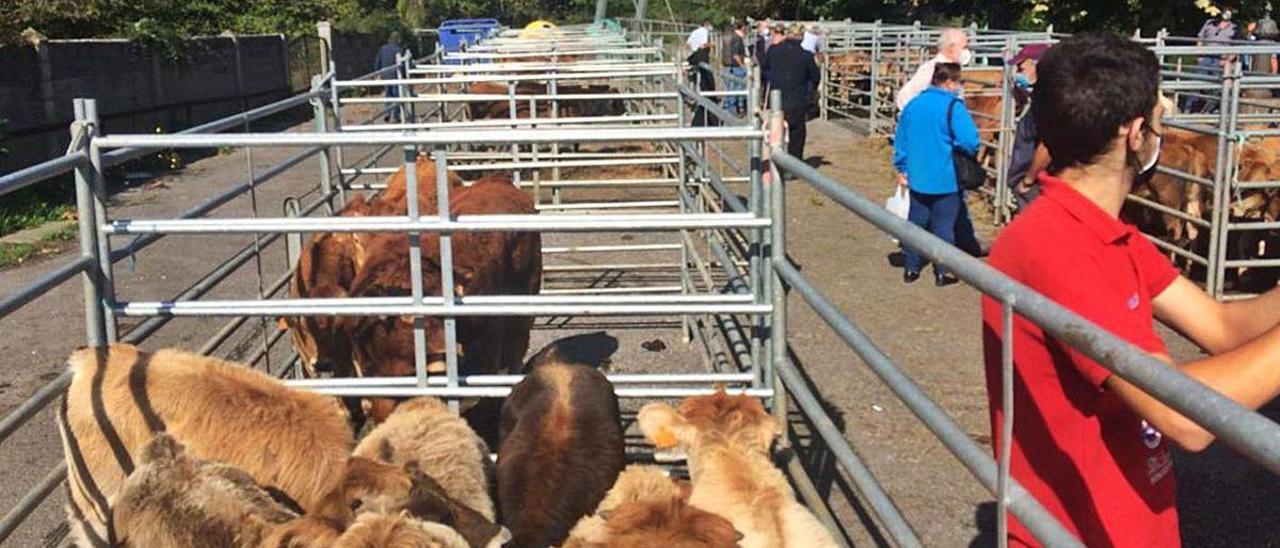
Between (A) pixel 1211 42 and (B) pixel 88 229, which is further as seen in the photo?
(A) pixel 1211 42

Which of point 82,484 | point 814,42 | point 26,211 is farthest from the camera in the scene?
point 814,42

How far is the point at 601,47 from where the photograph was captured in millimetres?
18531

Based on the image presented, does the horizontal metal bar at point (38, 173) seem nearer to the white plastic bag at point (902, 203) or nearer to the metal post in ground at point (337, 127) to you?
the metal post in ground at point (337, 127)

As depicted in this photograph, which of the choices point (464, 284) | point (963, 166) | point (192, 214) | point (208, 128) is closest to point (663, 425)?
point (464, 284)

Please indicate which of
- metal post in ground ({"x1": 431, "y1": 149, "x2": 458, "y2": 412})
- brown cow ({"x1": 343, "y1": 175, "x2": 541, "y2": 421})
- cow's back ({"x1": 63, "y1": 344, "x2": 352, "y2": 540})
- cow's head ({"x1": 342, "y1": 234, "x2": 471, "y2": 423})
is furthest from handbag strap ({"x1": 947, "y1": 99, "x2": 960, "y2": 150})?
cow's back ({"x1": 63, "y1": 344, "x2": 352, "y2": 540})

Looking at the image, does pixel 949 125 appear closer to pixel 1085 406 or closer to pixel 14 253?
pixel 1085 406

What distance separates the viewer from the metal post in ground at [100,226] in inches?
184

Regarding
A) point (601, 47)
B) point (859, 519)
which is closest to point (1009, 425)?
point (859, 519)

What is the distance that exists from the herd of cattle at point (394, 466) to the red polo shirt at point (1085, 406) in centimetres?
104

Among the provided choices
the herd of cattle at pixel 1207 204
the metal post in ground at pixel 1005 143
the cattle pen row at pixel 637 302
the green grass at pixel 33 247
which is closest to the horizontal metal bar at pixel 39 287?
the cattle pen row at pixel 637 302

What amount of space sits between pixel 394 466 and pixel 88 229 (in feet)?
5.43

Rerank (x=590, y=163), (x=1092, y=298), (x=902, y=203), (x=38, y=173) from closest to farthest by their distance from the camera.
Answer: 1. (x=1092, y=298)
2. (x=38, y=173)
3. (x=590, y=163)
4. (x=902, y=203)

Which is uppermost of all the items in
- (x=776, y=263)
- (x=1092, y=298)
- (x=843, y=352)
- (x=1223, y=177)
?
(x=1092, y=298)

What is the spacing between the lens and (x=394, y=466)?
3908 millimetres
